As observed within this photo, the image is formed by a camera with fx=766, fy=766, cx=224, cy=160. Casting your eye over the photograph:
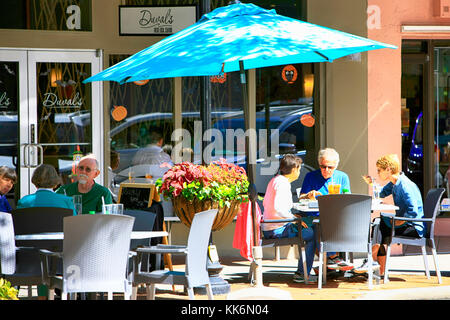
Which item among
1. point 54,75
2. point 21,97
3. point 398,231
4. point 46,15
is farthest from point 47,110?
point 398,231

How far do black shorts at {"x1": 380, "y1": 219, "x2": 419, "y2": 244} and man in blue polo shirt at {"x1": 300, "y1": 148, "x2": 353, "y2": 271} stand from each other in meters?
0.52

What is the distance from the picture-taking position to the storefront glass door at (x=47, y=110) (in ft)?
32.1

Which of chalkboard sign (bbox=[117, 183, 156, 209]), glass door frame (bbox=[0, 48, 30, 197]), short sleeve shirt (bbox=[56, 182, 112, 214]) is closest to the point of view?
short sleeve shirt (bbox=[56, 182, 112, 214])

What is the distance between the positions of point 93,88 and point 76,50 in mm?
533

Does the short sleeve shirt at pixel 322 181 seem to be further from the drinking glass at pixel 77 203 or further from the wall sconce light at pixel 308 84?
the drinking glass at pixel 77 203

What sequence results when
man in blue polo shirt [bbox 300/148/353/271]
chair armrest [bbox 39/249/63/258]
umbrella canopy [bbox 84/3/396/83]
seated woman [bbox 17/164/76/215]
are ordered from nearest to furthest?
chair armrest [bbox 39/249/63/258] < umbrella canopy [bbox 84/3/396/83] < seated woman [bbox 17/164/76/215] < man in blue polo shirt [bbox 300/148/353/271]

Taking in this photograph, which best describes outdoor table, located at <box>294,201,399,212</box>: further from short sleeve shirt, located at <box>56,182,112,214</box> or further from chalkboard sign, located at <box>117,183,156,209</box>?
short sleeve shirt, located at <box>56,182,112,214</box>

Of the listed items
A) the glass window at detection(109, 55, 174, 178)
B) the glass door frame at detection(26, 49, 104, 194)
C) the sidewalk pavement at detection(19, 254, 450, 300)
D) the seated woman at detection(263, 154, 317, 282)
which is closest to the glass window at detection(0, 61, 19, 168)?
the glass door frame at detection(26, 49, 104, 194)

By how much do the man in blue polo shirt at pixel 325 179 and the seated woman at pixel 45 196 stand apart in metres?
3.10

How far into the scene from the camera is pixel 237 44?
6.04 meters

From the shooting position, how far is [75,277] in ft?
17.9

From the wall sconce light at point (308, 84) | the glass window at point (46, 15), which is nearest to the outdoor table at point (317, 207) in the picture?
the wall sconce light at point (308, 84)

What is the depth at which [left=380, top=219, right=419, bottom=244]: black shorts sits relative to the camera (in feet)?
26.5

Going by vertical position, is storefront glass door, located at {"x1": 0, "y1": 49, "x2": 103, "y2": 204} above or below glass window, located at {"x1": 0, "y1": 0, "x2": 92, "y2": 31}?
below
